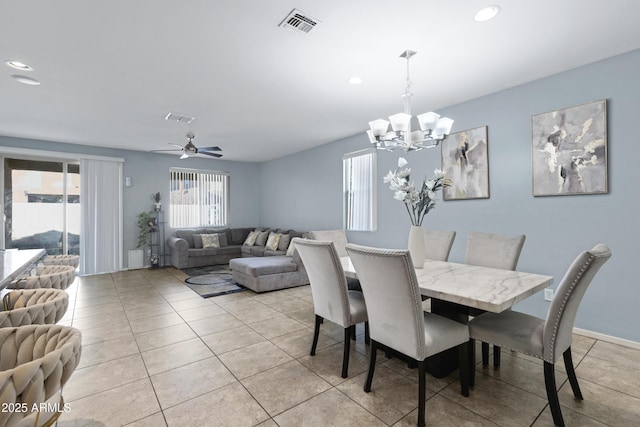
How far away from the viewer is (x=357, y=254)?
189cm

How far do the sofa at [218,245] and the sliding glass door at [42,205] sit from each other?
186cm

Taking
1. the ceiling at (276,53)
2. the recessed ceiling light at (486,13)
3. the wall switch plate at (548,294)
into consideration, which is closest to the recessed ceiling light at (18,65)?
the ceiling at (276,53)

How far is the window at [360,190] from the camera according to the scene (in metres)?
5.01

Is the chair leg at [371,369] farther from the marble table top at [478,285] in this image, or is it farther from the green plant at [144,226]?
the green plant at [144,226]

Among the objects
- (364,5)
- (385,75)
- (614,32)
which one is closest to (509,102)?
(614,32)

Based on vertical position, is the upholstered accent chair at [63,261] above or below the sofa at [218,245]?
above

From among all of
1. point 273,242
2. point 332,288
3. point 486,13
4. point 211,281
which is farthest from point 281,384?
point 273,242

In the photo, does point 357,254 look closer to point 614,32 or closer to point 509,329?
point 509,329

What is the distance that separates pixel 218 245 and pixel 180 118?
339 cm

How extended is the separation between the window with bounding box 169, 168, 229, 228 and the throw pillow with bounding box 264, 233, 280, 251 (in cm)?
201

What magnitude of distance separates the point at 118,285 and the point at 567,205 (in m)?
6.40

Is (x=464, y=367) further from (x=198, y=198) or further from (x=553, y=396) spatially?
(x=198, y=198)

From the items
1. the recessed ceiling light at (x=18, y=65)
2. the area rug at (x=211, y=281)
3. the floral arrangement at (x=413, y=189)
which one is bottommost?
the area rug at (x=211, y=281)

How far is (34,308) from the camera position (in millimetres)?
1409
